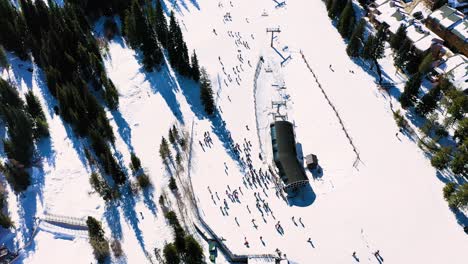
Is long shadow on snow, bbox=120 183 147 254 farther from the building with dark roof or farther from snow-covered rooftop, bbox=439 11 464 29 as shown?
snow-covered rooftop, bbox=439 11 464 29

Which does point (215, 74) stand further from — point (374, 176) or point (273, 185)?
point (374, 176)

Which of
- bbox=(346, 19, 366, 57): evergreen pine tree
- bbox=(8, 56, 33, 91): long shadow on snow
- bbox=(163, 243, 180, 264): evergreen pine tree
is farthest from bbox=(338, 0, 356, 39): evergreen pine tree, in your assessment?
bbox=(8, 56, 33, 91): long shadow on snow

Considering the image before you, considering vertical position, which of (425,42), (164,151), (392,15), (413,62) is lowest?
(164,151)

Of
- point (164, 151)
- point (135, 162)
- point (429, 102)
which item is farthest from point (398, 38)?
point (135, 162)

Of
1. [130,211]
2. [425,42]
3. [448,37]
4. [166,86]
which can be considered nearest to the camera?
[130,211]

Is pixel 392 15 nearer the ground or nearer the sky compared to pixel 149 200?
nearer the sky

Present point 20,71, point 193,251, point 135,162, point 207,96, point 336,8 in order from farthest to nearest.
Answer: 1. point 336,8
2. point 20,71
3. point 207,96
4. point 135,162
5. point 193,251

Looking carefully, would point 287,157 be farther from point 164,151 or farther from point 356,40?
point 356,40

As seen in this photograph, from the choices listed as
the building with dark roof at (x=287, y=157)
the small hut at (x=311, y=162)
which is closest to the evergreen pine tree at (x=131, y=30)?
the building with dark roof at (x=287, y=157)
